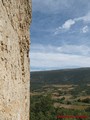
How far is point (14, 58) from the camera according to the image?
15.6 ft

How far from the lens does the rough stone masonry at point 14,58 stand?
4125 mm

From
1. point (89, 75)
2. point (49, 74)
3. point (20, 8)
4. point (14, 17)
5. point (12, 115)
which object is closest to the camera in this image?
point (12, 115)

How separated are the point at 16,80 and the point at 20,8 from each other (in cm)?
129

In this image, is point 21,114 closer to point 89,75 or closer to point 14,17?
point 14,17

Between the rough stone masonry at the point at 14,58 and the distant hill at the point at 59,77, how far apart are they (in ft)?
376

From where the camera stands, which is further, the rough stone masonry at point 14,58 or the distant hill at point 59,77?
the distant hill at point 59,77

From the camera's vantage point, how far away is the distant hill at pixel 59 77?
122062 mm

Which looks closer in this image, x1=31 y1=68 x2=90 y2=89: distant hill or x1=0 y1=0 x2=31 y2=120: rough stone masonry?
x1=0 y1=0 x2=31 y2=120: rough stone masonry

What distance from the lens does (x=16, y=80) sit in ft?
15.9

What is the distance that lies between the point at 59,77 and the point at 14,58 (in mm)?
130536

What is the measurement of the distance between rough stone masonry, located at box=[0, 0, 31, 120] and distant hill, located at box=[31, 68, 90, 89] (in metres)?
115

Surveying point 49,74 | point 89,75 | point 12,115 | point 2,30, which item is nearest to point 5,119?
point 12,115

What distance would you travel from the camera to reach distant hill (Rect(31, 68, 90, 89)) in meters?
122

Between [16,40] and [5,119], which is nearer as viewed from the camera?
[5,119]
